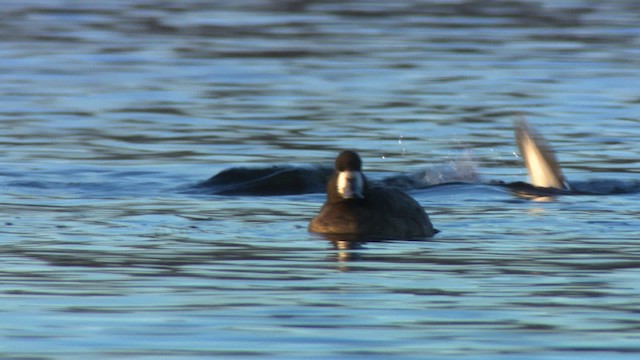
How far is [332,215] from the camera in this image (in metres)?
14.3

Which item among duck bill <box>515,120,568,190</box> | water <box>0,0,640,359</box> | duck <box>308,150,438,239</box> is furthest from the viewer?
duck bill <box>515,120,568,190</box>

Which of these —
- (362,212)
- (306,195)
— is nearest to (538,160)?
(306,195)

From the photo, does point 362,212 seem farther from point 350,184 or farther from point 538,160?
point 538,160

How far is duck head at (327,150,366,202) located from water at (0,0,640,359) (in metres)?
0.45

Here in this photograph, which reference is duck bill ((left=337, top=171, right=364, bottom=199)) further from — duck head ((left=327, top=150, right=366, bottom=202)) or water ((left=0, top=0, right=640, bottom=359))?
water ((left=0, top=0, right=640, bottom=359))

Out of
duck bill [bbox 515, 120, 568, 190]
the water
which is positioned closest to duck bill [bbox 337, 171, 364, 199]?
the water

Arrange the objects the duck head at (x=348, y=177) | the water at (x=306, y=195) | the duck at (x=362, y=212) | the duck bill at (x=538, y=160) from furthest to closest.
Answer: the duck bill at (x=538, y=160), the duck head at (x=348, y=177), the duck at (x=362, y=212), the water at (x=306, y=195)

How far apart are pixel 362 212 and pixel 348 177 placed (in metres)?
0.28

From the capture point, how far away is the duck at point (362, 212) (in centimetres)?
1405

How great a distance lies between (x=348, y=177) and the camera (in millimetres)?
14500

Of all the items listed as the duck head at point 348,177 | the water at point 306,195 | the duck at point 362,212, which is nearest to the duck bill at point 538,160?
the water at point 306,195

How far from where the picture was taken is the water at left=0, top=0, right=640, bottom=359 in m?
9.99

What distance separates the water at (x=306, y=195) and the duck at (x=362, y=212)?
218 millimetres

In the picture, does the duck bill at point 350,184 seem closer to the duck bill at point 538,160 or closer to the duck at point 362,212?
the duck at point 362,212
